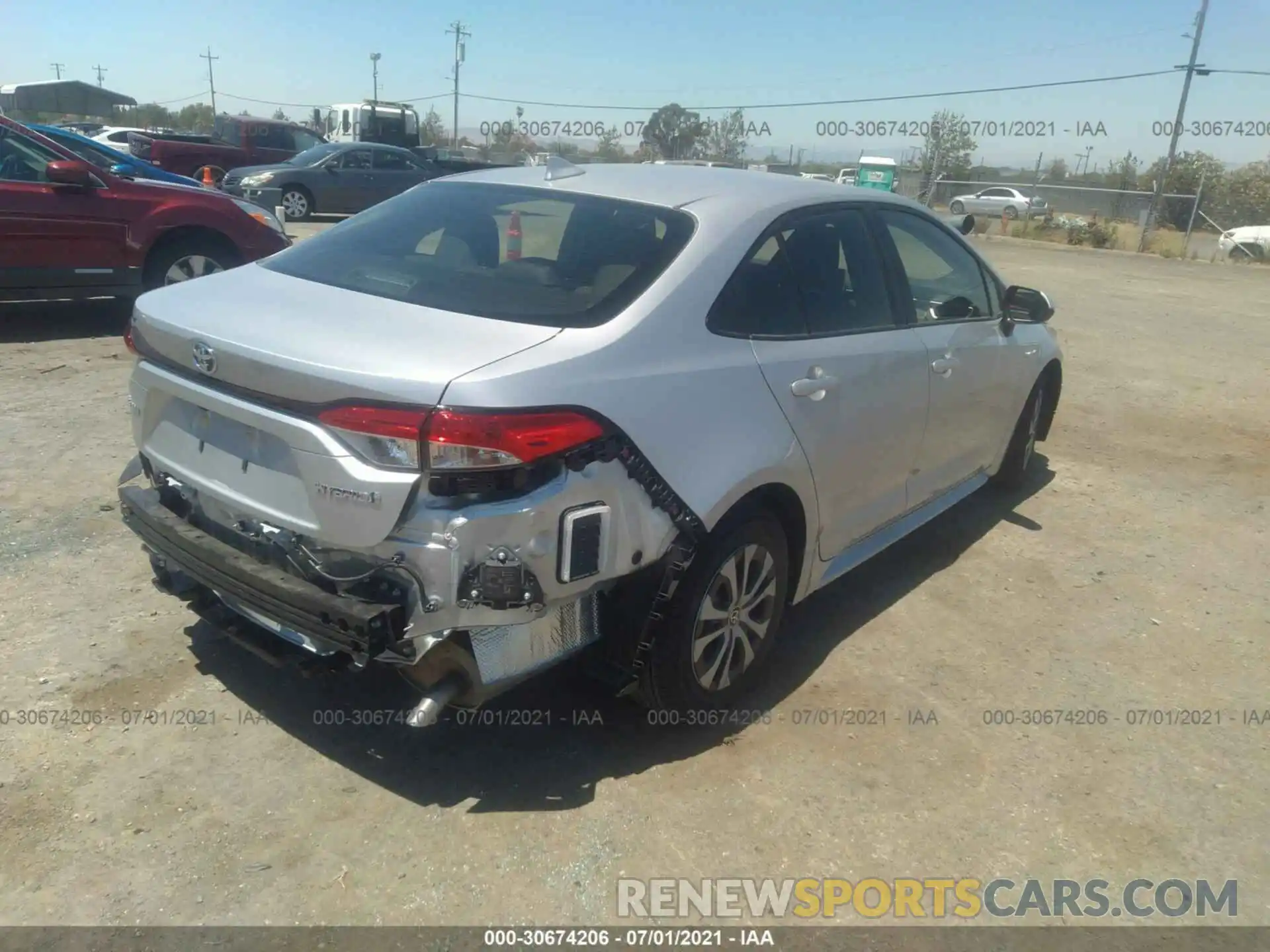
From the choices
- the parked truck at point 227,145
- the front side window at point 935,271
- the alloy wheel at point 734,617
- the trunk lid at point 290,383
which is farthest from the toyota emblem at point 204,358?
the parked truck at point 227,145

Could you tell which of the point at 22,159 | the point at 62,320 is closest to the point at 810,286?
the point at 22,159

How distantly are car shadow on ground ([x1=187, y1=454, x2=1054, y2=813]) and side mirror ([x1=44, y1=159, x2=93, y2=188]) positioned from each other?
521 centimetres

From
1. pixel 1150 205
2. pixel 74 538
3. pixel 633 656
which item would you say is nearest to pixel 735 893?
pixel 633 656

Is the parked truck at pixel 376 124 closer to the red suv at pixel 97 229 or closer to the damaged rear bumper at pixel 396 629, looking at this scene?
the red suv at pixel 97 229

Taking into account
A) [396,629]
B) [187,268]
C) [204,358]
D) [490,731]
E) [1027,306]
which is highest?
[1027,306]

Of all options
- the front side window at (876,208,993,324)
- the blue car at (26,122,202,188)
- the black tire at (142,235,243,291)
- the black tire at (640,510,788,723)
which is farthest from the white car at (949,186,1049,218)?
the black tire at (640,510,788,723)

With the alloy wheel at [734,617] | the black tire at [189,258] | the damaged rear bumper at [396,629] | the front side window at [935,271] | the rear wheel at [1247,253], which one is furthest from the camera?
the rear wheel at [1247,253]

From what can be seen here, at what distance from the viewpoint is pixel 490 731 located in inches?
123

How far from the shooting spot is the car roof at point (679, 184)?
3307 millimetres

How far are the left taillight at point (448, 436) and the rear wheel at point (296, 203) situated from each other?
1691 cm

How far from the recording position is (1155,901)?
2625 mm

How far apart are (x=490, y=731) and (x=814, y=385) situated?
1.57 metres

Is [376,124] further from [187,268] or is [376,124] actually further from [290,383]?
[290,383]

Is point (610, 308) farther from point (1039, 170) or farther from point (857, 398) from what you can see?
point (1039, 170)
